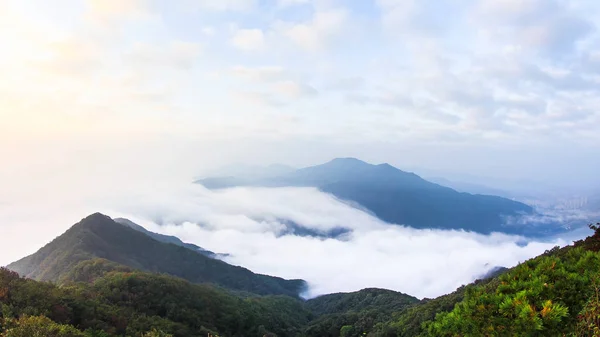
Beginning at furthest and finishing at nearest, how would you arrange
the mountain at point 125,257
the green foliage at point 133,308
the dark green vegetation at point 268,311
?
the mountain at point 125,257
the green foliage at point 133,308
the dark green vegetation at point 268,311

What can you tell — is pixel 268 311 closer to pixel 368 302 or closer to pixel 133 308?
pixel 368 302

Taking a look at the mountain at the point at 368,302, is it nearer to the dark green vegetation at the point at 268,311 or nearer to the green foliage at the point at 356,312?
the green foliage at the point at 356,312

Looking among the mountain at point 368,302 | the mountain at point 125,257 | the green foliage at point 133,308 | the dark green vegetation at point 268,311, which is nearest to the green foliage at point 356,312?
the mountain at point 368,302

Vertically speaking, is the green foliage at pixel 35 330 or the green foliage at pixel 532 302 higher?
the green foliage at pixel 532 302

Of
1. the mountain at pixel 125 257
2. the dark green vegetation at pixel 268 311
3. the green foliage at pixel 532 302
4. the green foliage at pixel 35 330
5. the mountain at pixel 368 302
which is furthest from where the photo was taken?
the mountain at pixel 125 257

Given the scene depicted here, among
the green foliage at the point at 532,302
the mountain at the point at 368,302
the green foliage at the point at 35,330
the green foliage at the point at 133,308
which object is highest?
the green foliage at the point at 532,302

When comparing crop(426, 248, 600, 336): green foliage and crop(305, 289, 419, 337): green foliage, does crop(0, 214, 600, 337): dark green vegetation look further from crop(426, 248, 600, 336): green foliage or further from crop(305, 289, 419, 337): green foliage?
crop(305, 289, 419, 337): green foliage

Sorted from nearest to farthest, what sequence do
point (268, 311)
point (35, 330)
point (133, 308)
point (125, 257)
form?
1. point (35, 330)
2. point (133, 308)
3. point (268, 311)
4. point (125, 257)

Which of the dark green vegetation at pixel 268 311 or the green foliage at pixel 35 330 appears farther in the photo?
the green foliage at pixel 35 330

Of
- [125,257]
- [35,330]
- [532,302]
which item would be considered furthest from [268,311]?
[532,302]

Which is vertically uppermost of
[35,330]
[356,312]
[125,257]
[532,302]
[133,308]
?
[532,302]
